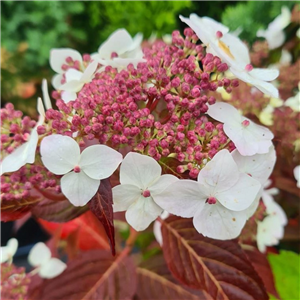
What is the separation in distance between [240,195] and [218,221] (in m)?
0.04

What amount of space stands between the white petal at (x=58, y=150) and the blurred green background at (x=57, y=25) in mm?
845

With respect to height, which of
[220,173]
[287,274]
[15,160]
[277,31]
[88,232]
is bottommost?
[88,232]

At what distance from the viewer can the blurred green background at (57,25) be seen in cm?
117

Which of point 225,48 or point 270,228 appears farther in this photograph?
point 270,228

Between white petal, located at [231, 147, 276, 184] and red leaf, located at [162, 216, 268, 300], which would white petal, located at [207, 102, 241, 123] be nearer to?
white petal, located at [231, 147, 276, 184]

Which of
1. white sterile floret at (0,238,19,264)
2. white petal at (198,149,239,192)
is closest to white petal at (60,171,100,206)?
white petal at (198,149,239,192)

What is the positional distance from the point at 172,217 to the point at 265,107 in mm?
304

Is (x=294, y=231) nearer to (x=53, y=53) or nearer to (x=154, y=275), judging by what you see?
(x=154, y=275)

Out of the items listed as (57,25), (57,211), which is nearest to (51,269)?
(57,211)

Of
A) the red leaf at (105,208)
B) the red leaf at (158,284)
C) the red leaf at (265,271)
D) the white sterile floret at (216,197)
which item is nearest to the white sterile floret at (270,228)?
the red leaf at (265,271)

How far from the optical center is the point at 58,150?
0.37m

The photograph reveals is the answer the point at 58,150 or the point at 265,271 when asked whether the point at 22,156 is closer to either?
the point at 58,150

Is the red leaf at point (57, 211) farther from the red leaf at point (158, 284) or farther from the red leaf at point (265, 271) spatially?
the red leaf at point (265, 271)

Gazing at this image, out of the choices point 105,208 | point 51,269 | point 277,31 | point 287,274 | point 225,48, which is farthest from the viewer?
point 277,31
